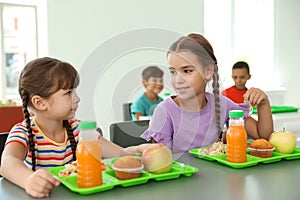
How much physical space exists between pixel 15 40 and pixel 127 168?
9.95ft

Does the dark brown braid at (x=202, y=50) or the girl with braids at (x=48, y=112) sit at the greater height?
the dark brown braid at (x=202, y=50)

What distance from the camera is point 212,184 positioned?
2.66 ft

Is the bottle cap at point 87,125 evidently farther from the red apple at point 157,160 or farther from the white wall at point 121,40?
the red apple at point 157,160

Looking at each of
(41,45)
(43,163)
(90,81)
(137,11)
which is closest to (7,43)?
(41,45)

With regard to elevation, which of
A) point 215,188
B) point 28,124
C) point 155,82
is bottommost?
point 215,188

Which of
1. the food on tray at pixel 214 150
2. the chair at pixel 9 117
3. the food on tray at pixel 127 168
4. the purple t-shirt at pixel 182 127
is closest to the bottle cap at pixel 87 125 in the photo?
the food on tray at pixel 127 168

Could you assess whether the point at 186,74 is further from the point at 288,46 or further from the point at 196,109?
the point at 288,46

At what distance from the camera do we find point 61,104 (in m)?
1.14

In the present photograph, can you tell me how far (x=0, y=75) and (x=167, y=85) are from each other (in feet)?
8.54

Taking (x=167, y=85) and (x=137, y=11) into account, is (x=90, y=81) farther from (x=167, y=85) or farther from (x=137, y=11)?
(x=137, y=11)

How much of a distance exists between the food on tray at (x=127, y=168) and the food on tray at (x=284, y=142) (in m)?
0.47

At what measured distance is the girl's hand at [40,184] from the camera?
729 mm

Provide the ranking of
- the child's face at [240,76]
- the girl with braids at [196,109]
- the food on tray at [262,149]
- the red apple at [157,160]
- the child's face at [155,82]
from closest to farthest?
the red apple at [157,160] → the food on tray at [262,149] → the child's face at [155,82] → the girl with braids at [196,109] → the child's face at [240,76]

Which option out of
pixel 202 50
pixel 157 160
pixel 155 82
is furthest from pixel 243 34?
pixel 157 160
